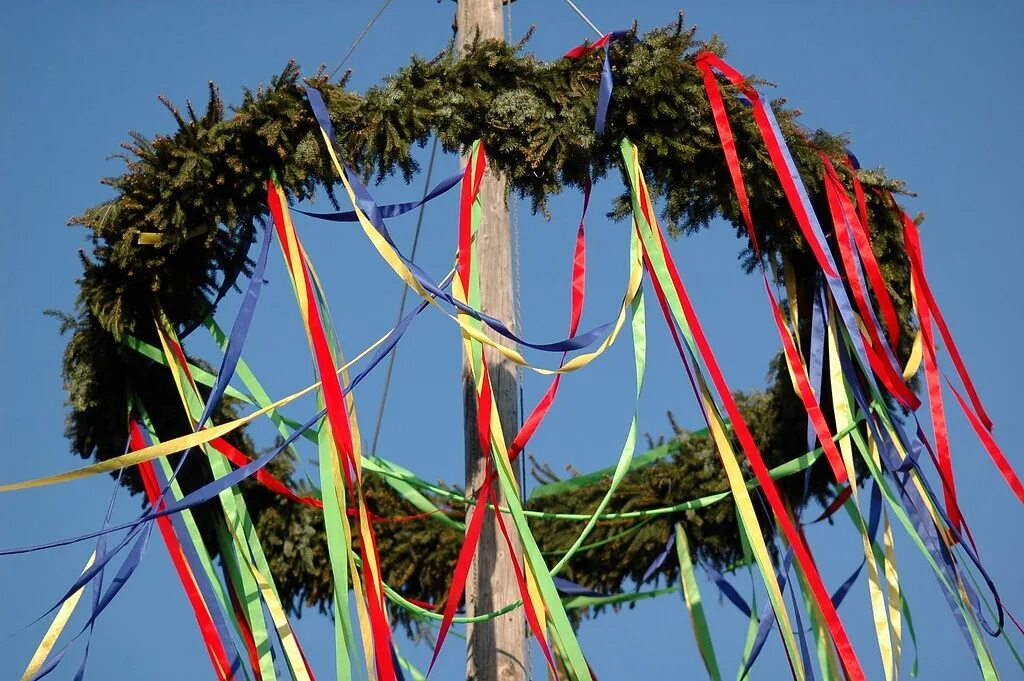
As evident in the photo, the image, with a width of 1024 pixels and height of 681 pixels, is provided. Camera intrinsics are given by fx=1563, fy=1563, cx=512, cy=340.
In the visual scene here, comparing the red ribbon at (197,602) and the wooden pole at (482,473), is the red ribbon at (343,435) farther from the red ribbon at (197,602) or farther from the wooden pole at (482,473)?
the red ribbon at (197,602)

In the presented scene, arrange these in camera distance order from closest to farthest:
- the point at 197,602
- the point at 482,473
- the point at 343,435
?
the point at 343,435 < the point at 197,602 < the point at 482,473

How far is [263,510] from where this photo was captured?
5352 mm

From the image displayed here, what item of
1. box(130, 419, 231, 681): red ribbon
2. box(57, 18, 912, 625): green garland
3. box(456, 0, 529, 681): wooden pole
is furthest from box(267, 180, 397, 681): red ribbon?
box(130, 419, 231, 681): red ribbon

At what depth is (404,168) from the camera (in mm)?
4582

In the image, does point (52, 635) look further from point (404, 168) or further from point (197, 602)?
point (404, 168)

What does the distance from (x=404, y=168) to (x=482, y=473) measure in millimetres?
968

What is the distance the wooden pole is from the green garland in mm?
308

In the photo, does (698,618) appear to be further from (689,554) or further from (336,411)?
(336,411)

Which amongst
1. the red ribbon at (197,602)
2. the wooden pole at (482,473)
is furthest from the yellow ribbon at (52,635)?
the wooden pole at (482,473)

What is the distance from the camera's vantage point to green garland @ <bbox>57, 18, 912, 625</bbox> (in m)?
4.51

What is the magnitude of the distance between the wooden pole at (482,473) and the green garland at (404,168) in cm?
31

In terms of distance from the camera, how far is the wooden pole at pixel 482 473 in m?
4.71

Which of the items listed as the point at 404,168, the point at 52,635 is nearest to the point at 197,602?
the point at 52,635

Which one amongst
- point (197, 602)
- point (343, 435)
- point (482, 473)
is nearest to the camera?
point (343, 435)
